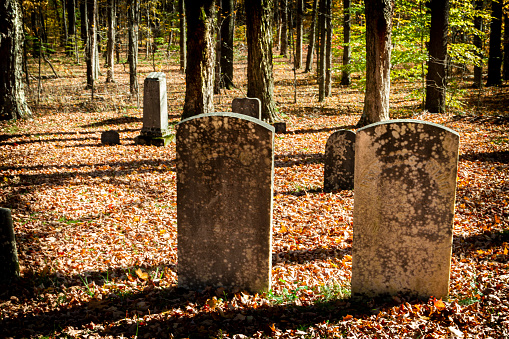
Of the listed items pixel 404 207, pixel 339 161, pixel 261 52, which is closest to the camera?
pixel 404 207

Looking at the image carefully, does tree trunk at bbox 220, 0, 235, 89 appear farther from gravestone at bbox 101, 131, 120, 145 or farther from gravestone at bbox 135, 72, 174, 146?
gravestone at bbox 101, 131, 120, 145

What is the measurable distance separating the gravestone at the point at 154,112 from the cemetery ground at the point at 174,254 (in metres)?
0.38

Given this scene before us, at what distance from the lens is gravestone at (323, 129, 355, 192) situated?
23.8 feet

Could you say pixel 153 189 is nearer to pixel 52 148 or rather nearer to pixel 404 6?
pixel 52 148

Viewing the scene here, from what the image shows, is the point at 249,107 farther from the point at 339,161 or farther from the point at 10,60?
the point at 10,60

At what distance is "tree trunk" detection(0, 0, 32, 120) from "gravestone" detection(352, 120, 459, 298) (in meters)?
14.1

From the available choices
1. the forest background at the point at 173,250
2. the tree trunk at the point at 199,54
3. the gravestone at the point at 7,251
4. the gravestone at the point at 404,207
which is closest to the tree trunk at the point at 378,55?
the forest background at the point at 173,250

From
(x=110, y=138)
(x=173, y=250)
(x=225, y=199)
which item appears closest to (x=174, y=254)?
(x=173, y=250)

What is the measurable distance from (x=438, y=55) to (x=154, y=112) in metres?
10.7

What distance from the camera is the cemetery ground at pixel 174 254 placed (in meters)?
3.48

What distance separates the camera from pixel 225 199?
3873 mm

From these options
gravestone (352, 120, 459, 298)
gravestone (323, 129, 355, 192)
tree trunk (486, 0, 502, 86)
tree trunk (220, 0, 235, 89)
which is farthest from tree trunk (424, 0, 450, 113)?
gravestone (352, 120, 459, 298)

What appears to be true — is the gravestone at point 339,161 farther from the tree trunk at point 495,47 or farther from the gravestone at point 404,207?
the tree trunk at point 495,47

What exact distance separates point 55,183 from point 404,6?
53.1 feet
